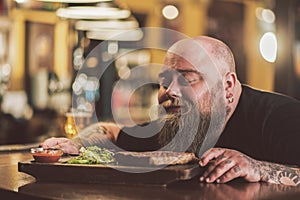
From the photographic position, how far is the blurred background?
7.29 metres

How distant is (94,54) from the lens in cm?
754

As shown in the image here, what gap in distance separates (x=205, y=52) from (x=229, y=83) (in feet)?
0.61

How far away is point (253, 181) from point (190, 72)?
61 centimetres

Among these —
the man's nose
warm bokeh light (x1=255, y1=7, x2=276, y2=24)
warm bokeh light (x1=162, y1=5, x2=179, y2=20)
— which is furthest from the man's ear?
warm bokeh light (x1=255, y1=7, x2=276, y2=24)

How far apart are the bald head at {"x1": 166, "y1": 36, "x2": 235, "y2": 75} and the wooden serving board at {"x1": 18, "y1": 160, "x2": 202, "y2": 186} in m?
0.63

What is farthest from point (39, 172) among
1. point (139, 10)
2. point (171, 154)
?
point (139, 10)

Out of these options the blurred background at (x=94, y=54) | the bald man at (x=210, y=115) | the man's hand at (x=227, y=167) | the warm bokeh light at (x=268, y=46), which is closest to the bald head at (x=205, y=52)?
the bald man at (x=210, y=115)

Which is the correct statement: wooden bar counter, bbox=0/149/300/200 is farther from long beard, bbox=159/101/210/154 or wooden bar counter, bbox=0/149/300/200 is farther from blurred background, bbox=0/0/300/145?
blurred background, bbox=0/0/300/145

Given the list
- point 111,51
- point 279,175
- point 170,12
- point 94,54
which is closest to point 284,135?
point 279,175

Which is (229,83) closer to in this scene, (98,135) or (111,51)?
(98,135)

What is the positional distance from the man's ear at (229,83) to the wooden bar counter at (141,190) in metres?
0.67

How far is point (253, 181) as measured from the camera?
2.15 m

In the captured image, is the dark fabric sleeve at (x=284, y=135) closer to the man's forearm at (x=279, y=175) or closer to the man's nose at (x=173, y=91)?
the man's forearm at (x=279, y=175)

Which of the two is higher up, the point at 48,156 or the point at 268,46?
the point at 268,46
